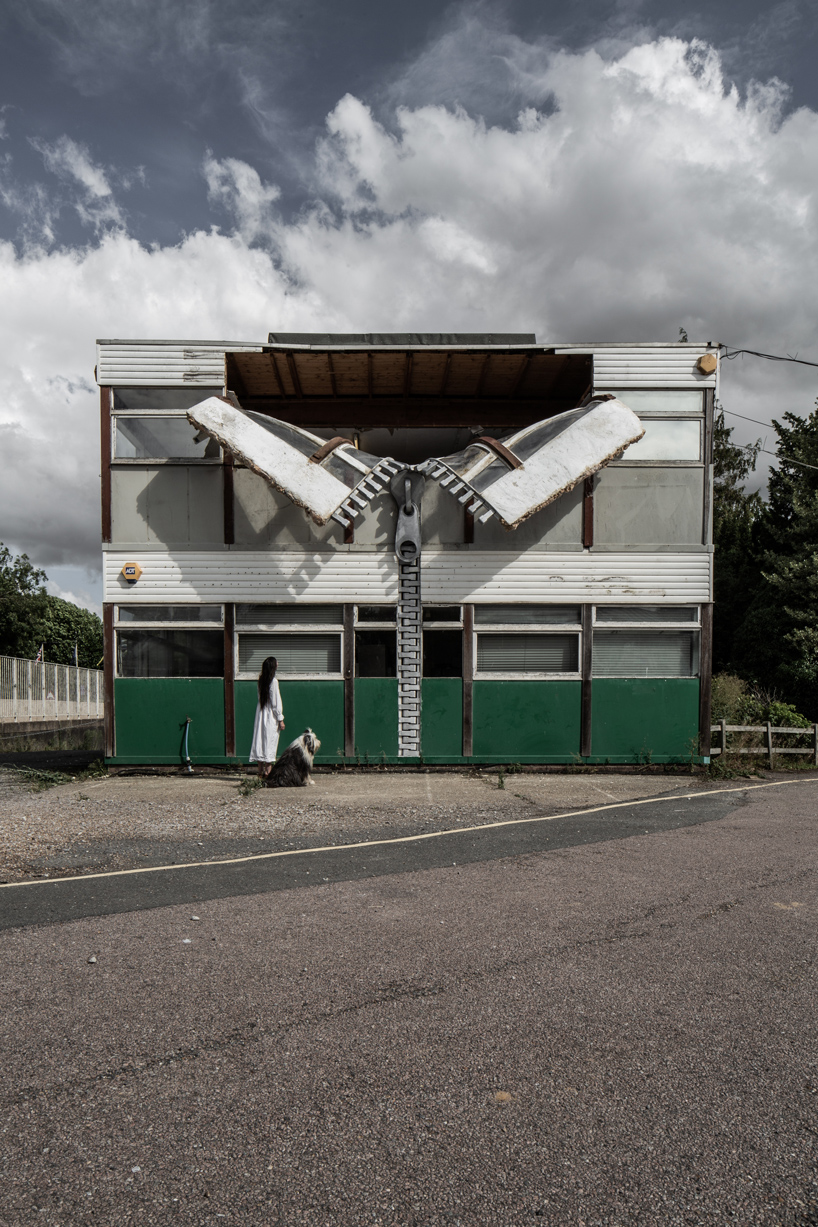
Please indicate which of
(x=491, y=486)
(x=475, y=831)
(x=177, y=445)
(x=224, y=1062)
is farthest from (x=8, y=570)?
(x=224, y=1062)

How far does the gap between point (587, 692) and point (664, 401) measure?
5627mm

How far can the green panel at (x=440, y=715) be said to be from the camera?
13.6 m

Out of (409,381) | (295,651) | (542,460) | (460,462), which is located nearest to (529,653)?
(542,460)

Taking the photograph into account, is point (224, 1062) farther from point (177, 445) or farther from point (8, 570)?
point (8, 570)

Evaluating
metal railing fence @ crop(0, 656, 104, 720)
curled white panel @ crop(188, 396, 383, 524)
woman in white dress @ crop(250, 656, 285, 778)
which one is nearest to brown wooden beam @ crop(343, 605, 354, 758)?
woman in white dress @ crop(250, 656, 285, 778)

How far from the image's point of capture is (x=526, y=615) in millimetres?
13781

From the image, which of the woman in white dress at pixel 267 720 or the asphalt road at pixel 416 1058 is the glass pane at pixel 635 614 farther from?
the asphalt road at pixel 416 1058

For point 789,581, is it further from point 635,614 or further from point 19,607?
point 19,607

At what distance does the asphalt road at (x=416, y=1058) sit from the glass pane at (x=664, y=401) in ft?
32.8

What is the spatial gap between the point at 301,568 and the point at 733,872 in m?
9.07

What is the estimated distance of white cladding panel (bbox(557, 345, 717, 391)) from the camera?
45.1 feet

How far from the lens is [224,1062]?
10.9ft

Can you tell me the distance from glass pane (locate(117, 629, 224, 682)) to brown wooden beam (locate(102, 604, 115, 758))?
0.59 ft

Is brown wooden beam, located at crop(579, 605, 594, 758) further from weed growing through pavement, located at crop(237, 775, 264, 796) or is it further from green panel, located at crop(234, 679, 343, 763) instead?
weed growing through pavement, located at crop(237, 775, 264, 796)
